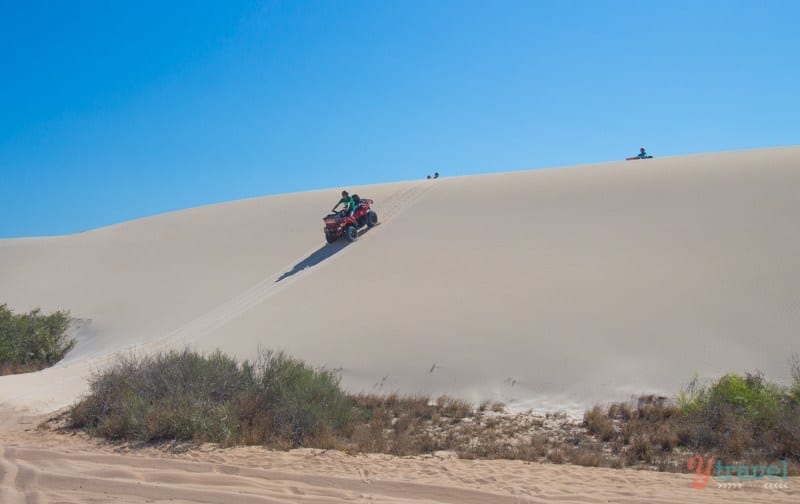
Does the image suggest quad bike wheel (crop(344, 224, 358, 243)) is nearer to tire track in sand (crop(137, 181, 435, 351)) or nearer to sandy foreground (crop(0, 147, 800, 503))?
tire track in sand (crop(137, 181, 435, 351))

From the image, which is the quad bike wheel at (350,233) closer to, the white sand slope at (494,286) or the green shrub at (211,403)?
the white sand slope at (494,286)

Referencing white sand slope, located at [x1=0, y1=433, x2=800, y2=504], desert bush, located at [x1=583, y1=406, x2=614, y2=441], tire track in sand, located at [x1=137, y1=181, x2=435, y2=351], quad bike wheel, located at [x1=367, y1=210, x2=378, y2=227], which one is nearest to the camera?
white sand slope, located at [x1=0, y1=433, x2=800, y2=504]

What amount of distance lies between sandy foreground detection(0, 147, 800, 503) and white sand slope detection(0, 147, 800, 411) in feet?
0.18

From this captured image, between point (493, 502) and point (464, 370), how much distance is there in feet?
15.3

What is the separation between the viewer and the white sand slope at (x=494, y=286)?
884cm

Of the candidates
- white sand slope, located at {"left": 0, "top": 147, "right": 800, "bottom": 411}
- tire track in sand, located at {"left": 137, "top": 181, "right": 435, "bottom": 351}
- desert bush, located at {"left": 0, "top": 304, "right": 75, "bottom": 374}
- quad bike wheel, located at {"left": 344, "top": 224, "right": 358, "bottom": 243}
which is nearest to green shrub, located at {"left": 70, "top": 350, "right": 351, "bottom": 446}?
white sand slope, located at {"left": 0, "top": 147, "right": 800, "bottom": 411}

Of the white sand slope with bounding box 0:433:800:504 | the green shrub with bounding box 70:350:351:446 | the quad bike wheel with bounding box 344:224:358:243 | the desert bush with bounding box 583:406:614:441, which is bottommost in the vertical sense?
the white sand slope with bounding box 0:433:800:504

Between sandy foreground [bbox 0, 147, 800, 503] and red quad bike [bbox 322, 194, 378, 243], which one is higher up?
red quad bike [bbox 322, 194, 378, 243]

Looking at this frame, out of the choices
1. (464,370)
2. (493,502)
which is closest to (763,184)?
(464,370)

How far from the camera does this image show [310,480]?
5.02 meters

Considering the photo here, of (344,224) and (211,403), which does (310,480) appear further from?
(344,224)

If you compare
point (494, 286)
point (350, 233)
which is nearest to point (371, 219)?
point (350, 233)

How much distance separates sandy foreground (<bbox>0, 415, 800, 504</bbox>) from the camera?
4.62 m

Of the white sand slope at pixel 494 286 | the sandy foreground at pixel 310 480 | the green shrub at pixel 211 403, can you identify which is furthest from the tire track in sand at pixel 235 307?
the sandy foreground at pixel 310 480
